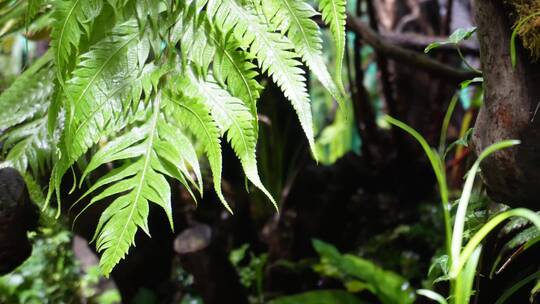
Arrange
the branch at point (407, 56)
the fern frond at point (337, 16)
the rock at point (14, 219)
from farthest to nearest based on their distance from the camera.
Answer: the branch at point (407, 56) → the rock at point (14, 219) → the fern frond at point (337, 16)

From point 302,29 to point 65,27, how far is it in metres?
0.45

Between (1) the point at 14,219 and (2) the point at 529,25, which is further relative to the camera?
(1) the point at 14,219

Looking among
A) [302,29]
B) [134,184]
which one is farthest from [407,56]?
[134,184]

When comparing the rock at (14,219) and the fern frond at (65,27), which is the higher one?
the fern frond at (65,27)

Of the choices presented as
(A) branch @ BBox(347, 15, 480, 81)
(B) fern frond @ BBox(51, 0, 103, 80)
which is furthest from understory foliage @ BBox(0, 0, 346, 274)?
(A) branch @ BBox(347, 15, 480, 81)

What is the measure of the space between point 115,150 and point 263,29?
0.41 m

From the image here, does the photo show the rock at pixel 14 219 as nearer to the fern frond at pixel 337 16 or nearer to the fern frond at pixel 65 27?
the fern frond at pixel 65 27

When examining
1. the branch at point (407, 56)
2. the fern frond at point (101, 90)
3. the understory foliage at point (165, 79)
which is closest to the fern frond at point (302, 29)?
the understory foliage at point (165, 79)

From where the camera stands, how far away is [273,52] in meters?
1.11

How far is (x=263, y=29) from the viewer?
3.67 feet

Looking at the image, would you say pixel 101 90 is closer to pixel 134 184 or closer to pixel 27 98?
pixel 134 184

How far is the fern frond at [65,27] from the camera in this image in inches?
43.0

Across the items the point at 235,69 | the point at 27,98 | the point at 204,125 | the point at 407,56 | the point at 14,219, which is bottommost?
the point at 14,219

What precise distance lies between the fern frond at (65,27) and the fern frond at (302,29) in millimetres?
375
